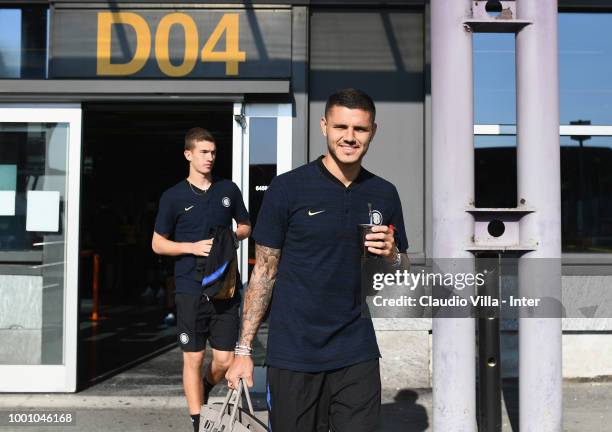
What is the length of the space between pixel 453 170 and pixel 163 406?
345 cm

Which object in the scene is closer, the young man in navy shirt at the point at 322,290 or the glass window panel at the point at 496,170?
the young man in navy shirt at the point at 322,290

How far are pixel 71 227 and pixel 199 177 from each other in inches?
73.7

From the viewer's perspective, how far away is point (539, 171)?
3582 millimetres

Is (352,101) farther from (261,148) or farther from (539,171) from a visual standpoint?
(261,148)

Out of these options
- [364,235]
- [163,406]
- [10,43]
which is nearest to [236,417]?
[364,235]

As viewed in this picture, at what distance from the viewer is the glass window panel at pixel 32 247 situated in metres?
6.23

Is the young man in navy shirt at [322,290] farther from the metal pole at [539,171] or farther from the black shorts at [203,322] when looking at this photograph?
the black shorts at [203,322]

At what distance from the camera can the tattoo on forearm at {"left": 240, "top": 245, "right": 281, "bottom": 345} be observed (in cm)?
293

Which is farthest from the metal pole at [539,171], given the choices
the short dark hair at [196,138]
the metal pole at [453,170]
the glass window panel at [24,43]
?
the glass window panel at [24,43]

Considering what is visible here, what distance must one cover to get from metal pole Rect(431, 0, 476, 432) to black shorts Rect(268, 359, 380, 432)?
94 centimetres

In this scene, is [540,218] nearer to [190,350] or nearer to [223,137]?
[190,350]

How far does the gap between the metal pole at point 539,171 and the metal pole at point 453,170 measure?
267mm

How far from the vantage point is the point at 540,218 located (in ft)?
11.8

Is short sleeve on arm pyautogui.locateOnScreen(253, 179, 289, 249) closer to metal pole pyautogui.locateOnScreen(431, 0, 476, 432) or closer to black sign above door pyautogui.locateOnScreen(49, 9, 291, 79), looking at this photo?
metal pole pyautogui.locateOnScreen(431, 0, 476, 432)
